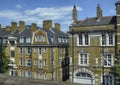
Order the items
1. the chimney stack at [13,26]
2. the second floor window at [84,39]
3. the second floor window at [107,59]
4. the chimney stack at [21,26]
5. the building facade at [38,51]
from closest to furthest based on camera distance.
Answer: the second floor window at [107,59] < the second floor window at [84,39] < the building facade at [38,51] < the chimney stack at [21,26] < the chimney stack at [13,26]

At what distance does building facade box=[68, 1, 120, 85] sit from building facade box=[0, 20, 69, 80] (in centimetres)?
650

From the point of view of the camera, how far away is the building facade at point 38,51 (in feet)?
146

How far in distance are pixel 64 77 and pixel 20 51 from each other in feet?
36.3

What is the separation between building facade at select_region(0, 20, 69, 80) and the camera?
44.5 m

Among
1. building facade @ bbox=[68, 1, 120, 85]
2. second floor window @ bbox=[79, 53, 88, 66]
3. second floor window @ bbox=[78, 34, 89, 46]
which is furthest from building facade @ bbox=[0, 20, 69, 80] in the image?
second floor window @ bbox=[78, 34, 89, 46]

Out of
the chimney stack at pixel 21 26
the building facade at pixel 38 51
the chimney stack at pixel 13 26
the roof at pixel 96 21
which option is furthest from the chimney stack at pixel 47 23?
the roof at pixel 96 21

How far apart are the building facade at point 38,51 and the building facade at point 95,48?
6.50 meters

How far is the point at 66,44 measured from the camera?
161 feet

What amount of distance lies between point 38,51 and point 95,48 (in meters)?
14.1

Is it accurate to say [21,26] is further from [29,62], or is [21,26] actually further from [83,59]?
[83,59]

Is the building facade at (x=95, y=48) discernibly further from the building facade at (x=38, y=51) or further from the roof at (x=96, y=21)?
the building facade at (x=38, y=51)

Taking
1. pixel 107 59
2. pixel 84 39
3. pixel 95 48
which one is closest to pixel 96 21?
pixel 84 39

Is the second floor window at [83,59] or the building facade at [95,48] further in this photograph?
the second floor window at [83,59]

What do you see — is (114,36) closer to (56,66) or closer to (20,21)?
(56,66)
